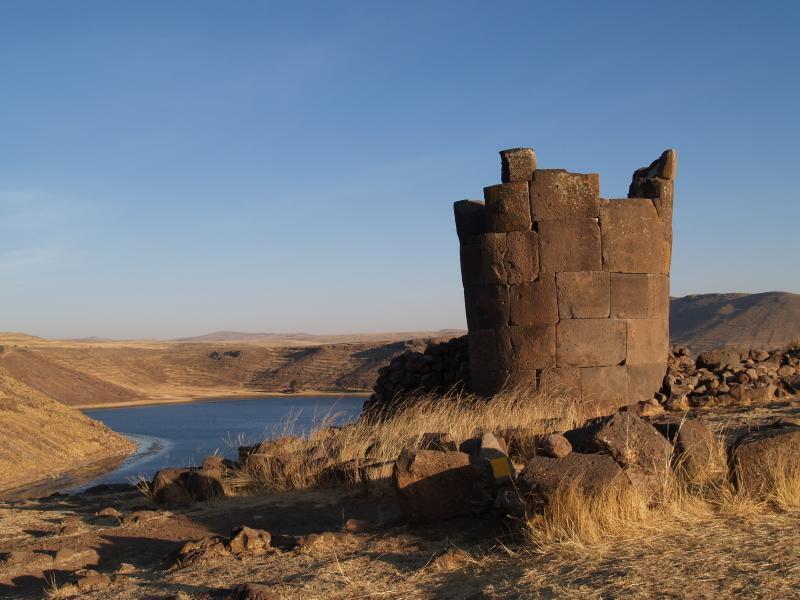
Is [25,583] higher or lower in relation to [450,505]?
lower

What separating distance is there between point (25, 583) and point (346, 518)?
2.53 meters

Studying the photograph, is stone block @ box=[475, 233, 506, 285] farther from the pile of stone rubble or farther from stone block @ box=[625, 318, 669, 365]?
the pile of stone rubble

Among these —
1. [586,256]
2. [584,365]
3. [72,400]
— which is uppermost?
[586,256]

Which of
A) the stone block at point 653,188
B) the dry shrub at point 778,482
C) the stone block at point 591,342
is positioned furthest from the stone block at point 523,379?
the dry shrub at point 778,482

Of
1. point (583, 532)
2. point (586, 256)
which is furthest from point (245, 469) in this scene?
point (586, 256)

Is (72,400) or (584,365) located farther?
(72,400)

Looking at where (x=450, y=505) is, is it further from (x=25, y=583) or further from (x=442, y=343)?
(x=442, y=343)

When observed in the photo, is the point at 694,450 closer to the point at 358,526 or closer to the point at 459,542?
the point at 459,542

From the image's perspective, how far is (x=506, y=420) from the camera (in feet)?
30.2

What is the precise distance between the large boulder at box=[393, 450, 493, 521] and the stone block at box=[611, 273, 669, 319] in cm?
564

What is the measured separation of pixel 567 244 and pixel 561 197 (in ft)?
2.17

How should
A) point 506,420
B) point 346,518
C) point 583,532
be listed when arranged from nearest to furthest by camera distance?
1. point 583,532
2. point 346,518
3. point 506,420

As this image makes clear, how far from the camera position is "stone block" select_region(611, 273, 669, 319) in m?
11.0

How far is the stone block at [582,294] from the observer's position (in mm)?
10758
